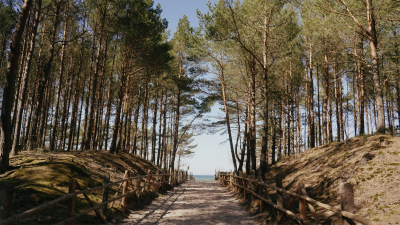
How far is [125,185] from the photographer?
7.36 m

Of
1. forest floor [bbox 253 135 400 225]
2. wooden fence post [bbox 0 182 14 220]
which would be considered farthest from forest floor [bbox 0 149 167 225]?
forest floor [bbox 253 135 400 225]

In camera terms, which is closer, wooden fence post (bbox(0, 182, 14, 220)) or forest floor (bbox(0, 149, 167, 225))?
wooden fence post (bbox(0, 182, 14, 220))

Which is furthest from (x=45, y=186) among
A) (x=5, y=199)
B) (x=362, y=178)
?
(x=362, y=178)

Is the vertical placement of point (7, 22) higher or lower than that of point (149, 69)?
higher

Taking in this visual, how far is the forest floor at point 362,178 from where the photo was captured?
579cm

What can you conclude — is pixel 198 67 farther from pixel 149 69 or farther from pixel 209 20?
pixel 209 20

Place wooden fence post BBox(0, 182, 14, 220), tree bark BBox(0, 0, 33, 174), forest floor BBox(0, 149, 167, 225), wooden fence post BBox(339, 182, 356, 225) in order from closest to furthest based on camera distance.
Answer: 1. wooden fence post BBox(0, 182, 14, 220)
2. wooden fence post BBox(339, 182, 356, 225)
3. forest floor BBox(0, 149, 167, 225)
4. tree bark BBox(0, 0, 33, 174)

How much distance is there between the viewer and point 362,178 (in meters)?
7.34

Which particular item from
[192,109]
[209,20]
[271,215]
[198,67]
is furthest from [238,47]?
[192,109]

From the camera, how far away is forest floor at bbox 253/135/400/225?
5.79 meters

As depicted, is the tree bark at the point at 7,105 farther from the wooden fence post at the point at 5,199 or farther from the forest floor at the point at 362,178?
the forest floor at the point at 362,178

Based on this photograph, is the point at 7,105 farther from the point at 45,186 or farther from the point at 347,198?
the point at 347,198

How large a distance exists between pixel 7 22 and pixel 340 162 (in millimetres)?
19646

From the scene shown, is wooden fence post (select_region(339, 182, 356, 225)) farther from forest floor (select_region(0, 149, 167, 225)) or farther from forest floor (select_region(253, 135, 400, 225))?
forest floor (select_region(0, 149, 167, 225))
